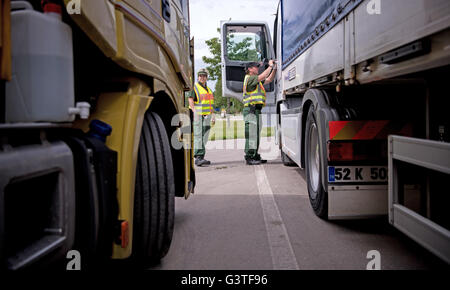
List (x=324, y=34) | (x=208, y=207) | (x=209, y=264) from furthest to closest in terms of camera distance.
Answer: (x=208, y=207), (x=324, y=34), (x=209, y=264)

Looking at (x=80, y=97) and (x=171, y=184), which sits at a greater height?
(x=80, y=97)

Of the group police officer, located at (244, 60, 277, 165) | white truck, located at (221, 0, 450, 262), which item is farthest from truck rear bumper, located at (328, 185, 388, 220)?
police officer, located at (244, 60, 277, 165)

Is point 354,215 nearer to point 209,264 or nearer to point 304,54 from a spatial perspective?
point 209,264

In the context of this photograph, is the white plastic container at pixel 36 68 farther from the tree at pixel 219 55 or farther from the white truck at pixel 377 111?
the tree at pixel 219 55

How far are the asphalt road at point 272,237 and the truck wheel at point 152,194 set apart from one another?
15.8 inches

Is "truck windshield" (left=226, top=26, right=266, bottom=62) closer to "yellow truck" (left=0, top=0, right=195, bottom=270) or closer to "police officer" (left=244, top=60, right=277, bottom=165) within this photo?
"police officer" (left=244, top=60, right=277, bottom=165)

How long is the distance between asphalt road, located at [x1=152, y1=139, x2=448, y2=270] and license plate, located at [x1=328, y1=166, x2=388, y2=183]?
1.74ft

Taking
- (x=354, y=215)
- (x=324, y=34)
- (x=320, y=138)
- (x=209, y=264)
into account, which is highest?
(x=324, y=34)

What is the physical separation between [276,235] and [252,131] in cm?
470

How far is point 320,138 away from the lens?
352 cm

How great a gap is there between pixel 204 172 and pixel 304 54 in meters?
3.26

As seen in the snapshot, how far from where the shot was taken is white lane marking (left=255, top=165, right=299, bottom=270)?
113 inches
